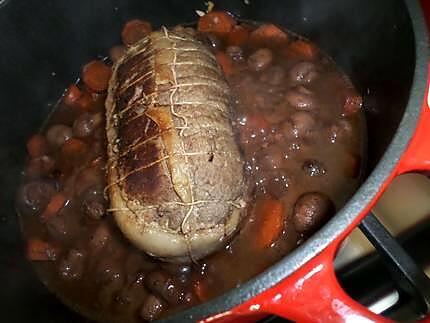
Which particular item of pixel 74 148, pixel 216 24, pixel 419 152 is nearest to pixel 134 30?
pixel 216 24

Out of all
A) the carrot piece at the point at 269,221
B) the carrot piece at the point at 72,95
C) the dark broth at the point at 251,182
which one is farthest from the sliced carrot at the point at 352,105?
the carrot piece at the point at 72,95

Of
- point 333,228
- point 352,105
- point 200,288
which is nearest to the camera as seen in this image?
point 333,228

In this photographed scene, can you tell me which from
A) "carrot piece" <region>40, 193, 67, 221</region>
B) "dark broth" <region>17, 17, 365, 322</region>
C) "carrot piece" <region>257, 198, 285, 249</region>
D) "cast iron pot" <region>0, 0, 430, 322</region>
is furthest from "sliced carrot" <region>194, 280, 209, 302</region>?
"carrot piece" <region>40, 193, 67, 221</region>

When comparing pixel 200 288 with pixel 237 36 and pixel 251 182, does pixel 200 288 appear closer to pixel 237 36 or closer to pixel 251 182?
pixel 251 182

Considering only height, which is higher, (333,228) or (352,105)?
(333,228)

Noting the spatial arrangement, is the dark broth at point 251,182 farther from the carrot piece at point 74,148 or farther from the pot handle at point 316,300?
the pot handle at point 316,300

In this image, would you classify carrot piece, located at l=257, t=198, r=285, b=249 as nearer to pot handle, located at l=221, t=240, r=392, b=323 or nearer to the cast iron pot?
the cast iron pot
